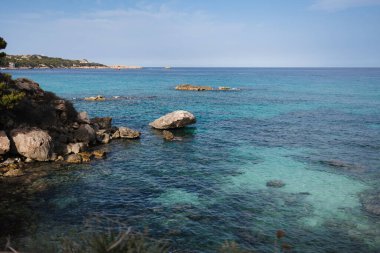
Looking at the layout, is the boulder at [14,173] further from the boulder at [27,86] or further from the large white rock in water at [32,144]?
the boulder at [27,86]

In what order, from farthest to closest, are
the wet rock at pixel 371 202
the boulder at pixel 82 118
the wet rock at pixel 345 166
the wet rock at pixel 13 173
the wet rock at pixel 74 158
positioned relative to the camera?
the boulder at pixel 82 118 < the wet rock at pixel 74 158 < the wet rock at pixel 345 166 < the wet rock at pixel 13 173 < the wet rock at pixel 371 202

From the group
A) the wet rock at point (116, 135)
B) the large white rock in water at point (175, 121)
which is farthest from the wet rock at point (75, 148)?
the large white rock in water at point (175, 121)

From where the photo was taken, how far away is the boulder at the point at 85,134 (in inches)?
1506

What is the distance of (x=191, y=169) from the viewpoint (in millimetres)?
31484

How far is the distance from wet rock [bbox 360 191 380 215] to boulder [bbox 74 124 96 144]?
29.7 meters

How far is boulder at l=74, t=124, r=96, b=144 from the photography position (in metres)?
38.2

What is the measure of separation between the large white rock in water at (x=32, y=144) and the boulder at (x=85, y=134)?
565 centimetres

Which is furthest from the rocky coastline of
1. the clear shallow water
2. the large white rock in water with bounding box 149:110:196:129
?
the large white rock in water with bounding box 149:110:196:129

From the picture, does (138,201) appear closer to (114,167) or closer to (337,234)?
(114,167)

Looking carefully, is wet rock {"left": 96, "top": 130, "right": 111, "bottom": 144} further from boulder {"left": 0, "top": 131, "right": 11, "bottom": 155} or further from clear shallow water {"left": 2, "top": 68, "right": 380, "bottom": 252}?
boulder {"left": 0, "top": 131, "right": 11, "bottom": 155}

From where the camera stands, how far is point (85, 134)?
126 ft

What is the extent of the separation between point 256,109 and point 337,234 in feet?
174

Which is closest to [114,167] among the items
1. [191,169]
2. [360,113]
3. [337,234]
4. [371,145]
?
[191,169]

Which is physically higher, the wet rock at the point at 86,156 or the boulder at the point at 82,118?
the boulder at the point at 82,118
